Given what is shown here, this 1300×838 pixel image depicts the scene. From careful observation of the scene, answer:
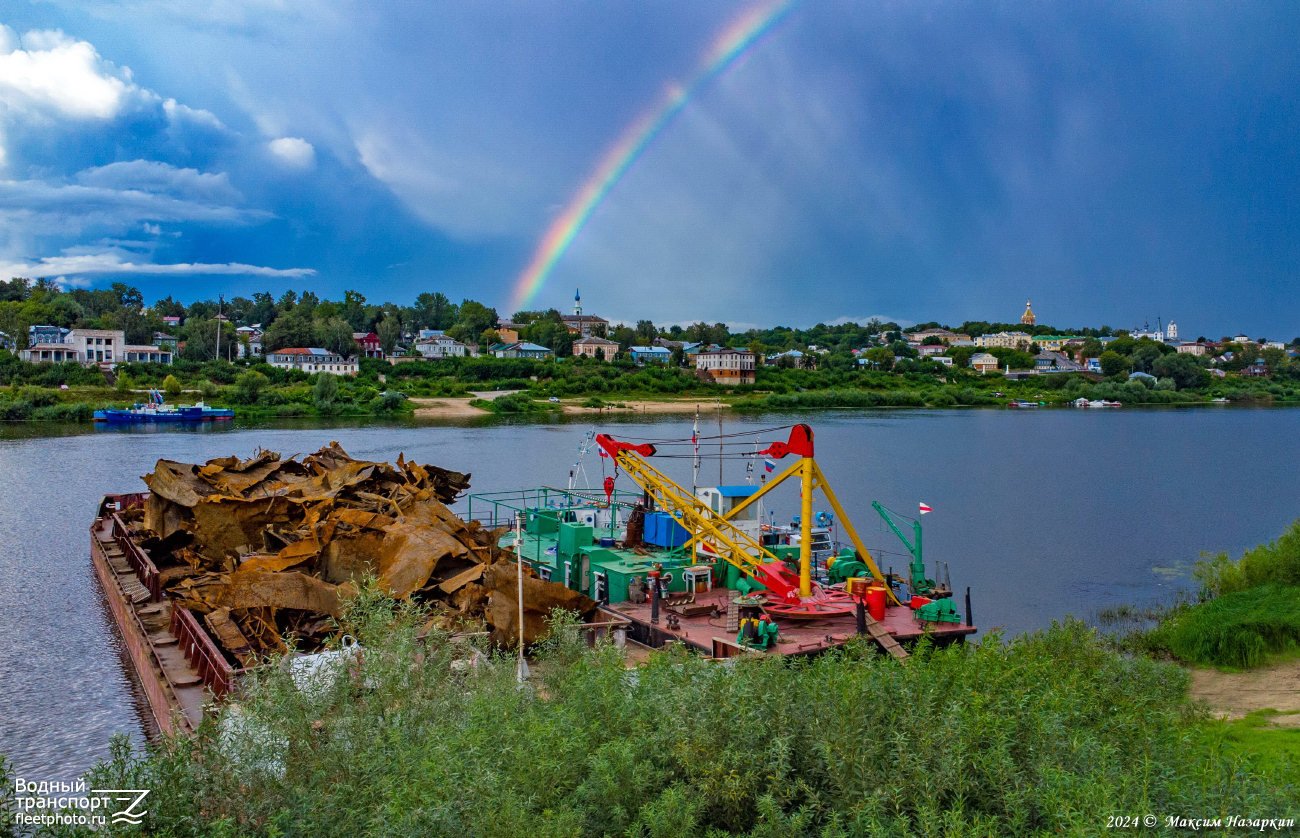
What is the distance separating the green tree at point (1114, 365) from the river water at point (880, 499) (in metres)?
75.2

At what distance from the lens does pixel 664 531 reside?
82.0ft

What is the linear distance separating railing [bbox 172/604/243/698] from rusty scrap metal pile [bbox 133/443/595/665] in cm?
40

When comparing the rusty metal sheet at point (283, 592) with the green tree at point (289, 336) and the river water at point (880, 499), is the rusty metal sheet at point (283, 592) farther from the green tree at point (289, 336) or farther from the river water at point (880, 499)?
the green tree at point (289, 336)

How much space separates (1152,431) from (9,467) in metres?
108

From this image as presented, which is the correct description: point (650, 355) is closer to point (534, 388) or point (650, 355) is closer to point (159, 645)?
point (534, 388)

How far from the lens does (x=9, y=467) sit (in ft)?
188

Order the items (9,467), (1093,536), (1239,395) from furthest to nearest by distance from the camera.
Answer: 1. (1239,395)
2. (9,467)
3. (1093,536)

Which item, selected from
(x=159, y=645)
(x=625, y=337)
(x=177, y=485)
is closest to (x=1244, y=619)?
(x=159, y=645)

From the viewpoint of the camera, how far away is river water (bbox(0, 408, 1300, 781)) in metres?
22.8

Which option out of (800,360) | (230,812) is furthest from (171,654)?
(800,360)

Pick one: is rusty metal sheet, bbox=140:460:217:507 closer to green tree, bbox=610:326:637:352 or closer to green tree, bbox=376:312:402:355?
green tree, bbox=376:312:402:355

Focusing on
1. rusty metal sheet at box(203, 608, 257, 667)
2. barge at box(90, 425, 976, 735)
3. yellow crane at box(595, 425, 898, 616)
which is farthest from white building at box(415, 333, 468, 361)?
rusty metal sheet at box(203, 608, 257, 667)

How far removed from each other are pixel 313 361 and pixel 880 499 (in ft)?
351

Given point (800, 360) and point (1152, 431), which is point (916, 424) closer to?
point (1152, 431)
